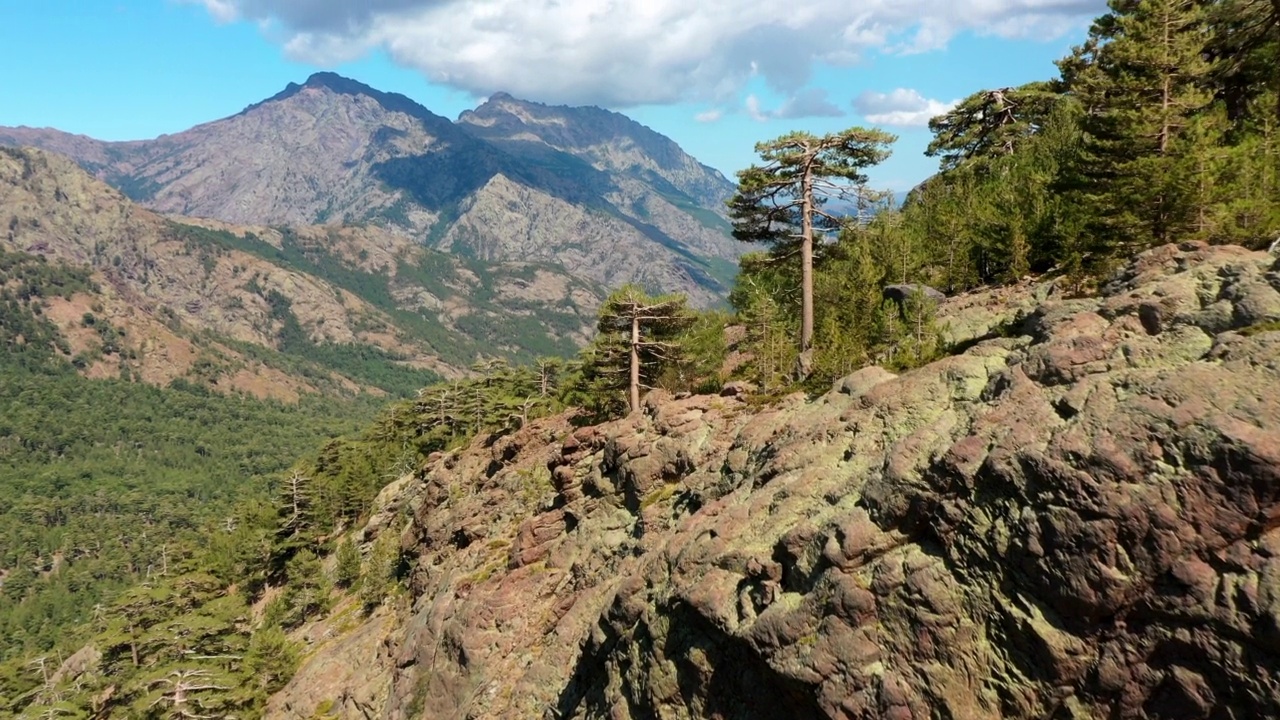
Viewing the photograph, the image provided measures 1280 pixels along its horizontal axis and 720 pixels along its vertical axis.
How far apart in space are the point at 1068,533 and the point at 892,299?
24824 millimetres

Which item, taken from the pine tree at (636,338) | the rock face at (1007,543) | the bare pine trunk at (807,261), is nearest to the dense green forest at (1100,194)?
the bare pine trunk at (807,261)

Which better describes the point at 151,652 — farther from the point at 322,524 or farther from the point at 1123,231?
the point at 1123,231

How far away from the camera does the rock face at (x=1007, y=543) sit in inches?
384

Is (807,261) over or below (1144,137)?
below

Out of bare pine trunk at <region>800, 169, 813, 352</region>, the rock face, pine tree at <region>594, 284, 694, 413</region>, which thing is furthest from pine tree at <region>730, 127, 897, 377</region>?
the rock face

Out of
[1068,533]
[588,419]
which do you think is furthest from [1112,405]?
[588,419]

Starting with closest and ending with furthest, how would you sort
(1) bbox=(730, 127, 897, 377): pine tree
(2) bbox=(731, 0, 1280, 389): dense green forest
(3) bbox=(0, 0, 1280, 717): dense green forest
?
(2) bbox=(731, 0, 1280, 389): dense green forest
(3) bbox=(0, 0, 1280, 717): dense green forest
(1) bbox=(730, 127, 897, 377): pine tree

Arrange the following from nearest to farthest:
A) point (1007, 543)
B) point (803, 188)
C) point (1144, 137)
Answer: point (1007, 543) < point (1144, 137) < point (803, 188)

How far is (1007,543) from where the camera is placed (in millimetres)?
11875

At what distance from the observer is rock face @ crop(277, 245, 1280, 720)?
9.76 metres

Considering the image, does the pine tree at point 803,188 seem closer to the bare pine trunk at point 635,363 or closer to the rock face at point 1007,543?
the bare pine trunk at point 635,363

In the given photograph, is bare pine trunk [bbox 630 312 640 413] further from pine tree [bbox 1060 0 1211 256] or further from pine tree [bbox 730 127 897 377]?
pine tree [bbox 1060 0 1211 256]

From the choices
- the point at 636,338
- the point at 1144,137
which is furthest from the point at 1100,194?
the point at 636,338

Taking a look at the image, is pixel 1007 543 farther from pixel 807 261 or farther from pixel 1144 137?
pixel 807 261
